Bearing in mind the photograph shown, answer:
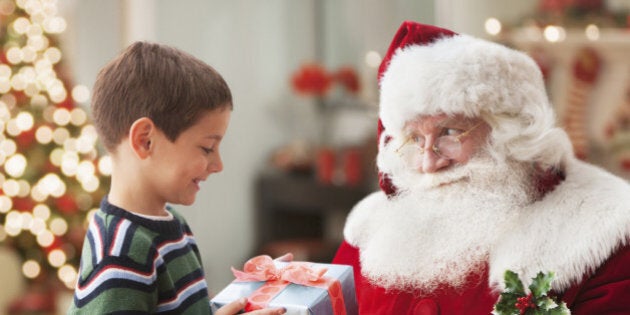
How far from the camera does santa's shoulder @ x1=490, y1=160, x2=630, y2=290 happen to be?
1697mm

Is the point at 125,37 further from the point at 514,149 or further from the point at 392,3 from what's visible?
the point at 514,149

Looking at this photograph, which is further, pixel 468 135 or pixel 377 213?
pixel 377 213

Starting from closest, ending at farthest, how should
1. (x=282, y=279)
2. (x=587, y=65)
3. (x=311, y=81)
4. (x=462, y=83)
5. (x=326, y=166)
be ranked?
(x=282, y=279)
(x=462, y=83)
(x=587, y=65)
(x=326, y=166)
(x=311, y=81)

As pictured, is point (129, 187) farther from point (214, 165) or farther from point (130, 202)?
point (214, 165)

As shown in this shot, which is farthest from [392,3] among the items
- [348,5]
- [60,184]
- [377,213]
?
[377,213]

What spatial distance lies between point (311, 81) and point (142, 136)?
14.2ft

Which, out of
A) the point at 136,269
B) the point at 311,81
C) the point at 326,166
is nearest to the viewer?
the point at 136,269

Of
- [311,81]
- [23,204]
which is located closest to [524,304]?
[23,204]

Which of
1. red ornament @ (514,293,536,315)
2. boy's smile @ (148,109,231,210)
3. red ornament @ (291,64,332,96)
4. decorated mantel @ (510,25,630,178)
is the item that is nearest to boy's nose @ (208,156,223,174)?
boy's smile @ (148,109,231,210)

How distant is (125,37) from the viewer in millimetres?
5047

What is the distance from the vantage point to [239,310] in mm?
1563

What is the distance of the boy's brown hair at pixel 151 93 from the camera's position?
1.50 metres

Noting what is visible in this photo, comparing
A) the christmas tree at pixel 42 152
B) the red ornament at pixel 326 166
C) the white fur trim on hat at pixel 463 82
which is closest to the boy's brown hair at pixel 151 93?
the white fur trim on hat at pixel 463 82

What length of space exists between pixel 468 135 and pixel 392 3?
3.69 meters
